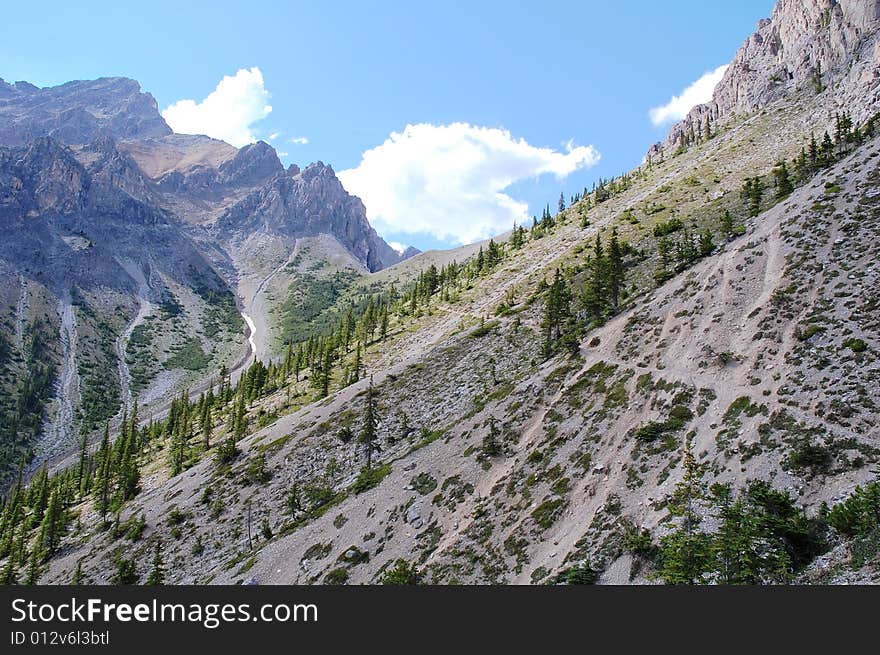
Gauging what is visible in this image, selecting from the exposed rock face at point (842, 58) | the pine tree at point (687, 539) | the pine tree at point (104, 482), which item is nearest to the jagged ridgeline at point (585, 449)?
the pine tree at point (687, 539)

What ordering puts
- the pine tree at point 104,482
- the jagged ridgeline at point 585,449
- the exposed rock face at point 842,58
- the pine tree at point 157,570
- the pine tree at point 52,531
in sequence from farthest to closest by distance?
the exposed rock face at point 842,58 < the pine tree at point 104,482 < the pine tree at point 52,531 < the pine tree at point 157,570 < the jagged ridgeline at point 585,449

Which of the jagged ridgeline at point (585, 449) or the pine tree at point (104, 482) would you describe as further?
the pine tree at point (104, 482)

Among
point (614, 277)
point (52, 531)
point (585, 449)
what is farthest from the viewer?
point (52, 531)

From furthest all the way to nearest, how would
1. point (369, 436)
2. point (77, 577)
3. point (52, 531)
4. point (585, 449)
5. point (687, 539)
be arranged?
point (52, 531) < point (369, 436) < point (77, 577) < point (585, 449) < point (687, 539)

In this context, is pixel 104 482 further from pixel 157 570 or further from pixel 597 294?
pixel 597 294

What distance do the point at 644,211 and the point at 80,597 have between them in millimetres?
156604

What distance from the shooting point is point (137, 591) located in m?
19.5

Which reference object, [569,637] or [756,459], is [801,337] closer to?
[756,459]

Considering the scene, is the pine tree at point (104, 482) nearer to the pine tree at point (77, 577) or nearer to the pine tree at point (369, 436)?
the pine tree at point (77, 577)

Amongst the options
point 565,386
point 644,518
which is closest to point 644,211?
point 565,386

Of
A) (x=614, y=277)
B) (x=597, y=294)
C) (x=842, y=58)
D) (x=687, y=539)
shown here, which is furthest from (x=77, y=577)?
(x=842, y=58)

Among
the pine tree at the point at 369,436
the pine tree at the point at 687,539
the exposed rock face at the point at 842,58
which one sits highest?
the exposed rock face at the point at 842,58

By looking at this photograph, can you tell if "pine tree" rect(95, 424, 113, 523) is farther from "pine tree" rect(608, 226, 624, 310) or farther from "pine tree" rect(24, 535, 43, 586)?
"pine tree" rect(608, 226, 624, 310)

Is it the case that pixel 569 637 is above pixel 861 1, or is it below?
below
